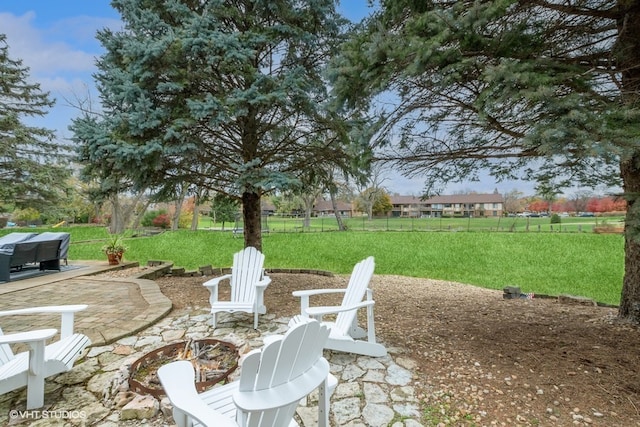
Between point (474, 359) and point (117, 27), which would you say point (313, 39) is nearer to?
point (117, 27)

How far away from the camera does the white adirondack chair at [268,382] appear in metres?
1.09

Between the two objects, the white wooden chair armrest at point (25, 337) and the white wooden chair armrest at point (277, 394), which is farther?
the white wooden chair armrest at point (25, 337)

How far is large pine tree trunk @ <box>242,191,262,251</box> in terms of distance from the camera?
5320 mm

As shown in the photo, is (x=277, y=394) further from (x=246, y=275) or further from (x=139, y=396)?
(x=246, y=275)

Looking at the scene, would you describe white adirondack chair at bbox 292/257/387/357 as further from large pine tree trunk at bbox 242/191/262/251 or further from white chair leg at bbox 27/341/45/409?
large pine tree trunk at bbox 242/191/262/251

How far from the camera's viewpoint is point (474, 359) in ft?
8.81

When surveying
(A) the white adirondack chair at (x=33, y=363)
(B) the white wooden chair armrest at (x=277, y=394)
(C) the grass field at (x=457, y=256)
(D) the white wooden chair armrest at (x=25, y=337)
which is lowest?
(C) the grass field at (x=457, y=256)

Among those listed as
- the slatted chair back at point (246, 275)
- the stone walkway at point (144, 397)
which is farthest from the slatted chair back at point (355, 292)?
the slatted chair back at point (246, 275)

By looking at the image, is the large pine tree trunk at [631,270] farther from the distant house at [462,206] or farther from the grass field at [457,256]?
the distant house at [462,206]

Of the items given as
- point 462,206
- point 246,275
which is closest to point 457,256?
point 246,275

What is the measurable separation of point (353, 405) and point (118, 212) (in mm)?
19647

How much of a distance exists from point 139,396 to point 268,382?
140 cm

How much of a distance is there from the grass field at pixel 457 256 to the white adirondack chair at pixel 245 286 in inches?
182

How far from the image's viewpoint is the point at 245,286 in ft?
12.7
